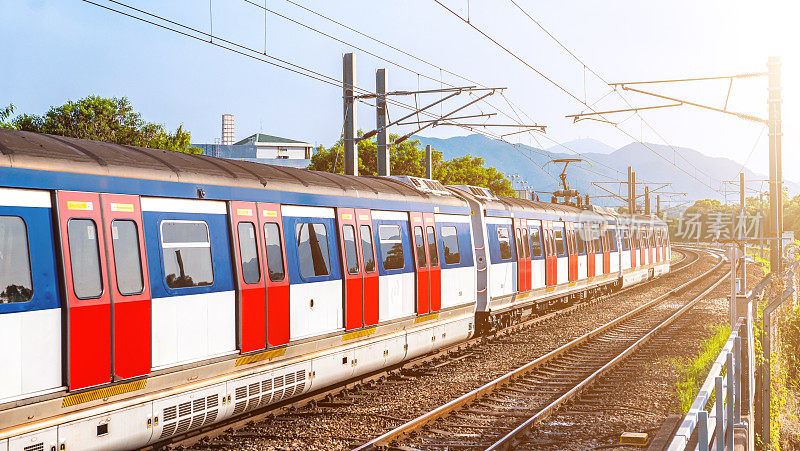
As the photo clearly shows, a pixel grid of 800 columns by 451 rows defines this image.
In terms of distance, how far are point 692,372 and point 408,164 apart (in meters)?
45.6

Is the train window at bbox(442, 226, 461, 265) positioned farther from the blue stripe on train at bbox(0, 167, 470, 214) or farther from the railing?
the railing

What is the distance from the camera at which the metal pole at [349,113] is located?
22453 mm

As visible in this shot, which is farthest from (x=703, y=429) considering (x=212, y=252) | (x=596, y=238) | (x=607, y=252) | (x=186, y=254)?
(x=607, y=252)

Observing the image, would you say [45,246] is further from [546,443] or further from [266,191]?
[546,443]

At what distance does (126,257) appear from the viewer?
29.0 feet

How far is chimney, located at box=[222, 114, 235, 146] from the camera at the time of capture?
14570 cm

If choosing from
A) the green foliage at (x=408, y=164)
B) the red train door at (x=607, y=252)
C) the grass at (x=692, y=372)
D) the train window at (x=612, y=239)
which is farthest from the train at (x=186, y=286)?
the green foliage at (x=408, y=164)

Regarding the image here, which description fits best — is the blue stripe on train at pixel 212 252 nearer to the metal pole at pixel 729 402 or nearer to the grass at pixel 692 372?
the metal pole at pixel 729 402

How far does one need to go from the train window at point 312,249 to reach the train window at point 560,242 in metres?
15.1

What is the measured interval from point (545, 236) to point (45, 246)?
62.6 feet

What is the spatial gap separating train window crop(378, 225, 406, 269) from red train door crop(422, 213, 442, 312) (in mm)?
1233

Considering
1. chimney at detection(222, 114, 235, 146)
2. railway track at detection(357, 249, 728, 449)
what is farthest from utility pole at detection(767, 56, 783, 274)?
chimney at detection(222, 114, 235, 146)

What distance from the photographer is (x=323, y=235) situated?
12.7 metres

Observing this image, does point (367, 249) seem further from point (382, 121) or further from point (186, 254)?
point (382, 121)
